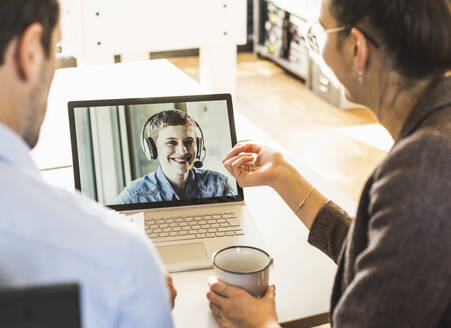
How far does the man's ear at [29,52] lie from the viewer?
1.95ft

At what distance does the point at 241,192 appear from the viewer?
125cm

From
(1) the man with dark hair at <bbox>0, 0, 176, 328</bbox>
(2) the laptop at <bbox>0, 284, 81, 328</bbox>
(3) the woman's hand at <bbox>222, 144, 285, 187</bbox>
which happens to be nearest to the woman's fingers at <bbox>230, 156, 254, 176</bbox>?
(3) the woman's hand at <bbox>222, 144, 285, 187</bbox>

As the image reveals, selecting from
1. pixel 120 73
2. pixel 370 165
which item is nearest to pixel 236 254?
pixel 120 73

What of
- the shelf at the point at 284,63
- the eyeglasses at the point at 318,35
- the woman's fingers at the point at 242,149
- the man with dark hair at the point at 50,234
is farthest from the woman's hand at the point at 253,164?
the shelf at the point at 284,63

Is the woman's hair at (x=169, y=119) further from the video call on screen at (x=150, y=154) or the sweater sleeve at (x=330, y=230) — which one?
the sweater sleeve at (x=330, y=230)

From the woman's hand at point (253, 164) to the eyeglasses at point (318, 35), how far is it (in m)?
0.23

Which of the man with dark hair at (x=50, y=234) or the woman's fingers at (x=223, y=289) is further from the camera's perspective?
the woman's fingers at (x=223, y=289)

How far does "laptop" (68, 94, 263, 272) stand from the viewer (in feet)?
3.89

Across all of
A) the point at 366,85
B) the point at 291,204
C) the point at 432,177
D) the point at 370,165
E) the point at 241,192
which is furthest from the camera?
the point at 370,165

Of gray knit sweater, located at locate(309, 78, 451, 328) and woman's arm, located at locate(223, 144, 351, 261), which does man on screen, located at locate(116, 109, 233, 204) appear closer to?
woman's arm, located at locate(223, 144, 351, 261)

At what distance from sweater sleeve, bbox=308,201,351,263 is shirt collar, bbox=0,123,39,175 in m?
0.60

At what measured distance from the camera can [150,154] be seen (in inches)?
47.8

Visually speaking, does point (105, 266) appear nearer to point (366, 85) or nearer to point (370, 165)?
point (366, 85)

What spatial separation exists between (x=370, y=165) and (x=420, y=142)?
233cm
